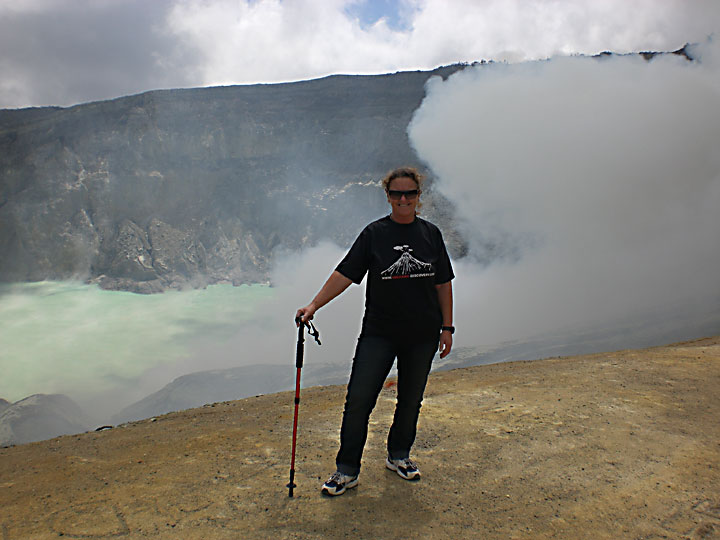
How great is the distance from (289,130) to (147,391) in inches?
751

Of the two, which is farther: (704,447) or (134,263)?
(134,263)

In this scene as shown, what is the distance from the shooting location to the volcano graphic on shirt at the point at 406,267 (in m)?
2.74

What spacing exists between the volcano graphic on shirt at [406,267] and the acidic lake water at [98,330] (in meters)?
18.6

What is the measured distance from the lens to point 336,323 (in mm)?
20609

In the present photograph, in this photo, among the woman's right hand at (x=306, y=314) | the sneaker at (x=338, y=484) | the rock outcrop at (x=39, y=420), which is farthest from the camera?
the rock outcrop at (x=39, y=420)

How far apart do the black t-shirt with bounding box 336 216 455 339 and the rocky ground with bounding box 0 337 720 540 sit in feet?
3.28

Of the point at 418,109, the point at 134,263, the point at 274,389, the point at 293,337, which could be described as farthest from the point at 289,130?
the point at 274,389

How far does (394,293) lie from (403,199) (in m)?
0.48

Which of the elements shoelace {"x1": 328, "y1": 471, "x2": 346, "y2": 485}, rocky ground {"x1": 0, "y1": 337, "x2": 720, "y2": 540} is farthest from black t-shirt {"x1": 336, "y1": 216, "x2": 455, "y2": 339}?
rocky ground {"x1": 0, "y1": 337, "x2": 720, "y2": 540}

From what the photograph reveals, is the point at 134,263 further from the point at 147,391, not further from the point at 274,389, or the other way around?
the point at 274,389

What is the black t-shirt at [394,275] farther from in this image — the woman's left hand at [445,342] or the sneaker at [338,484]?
the sneaker at [338,484]

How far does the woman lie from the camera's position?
109 inches

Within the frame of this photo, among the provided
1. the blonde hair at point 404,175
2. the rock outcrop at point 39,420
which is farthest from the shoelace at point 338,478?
the rock outcrop at point 39,420

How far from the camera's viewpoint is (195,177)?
32.2 m
